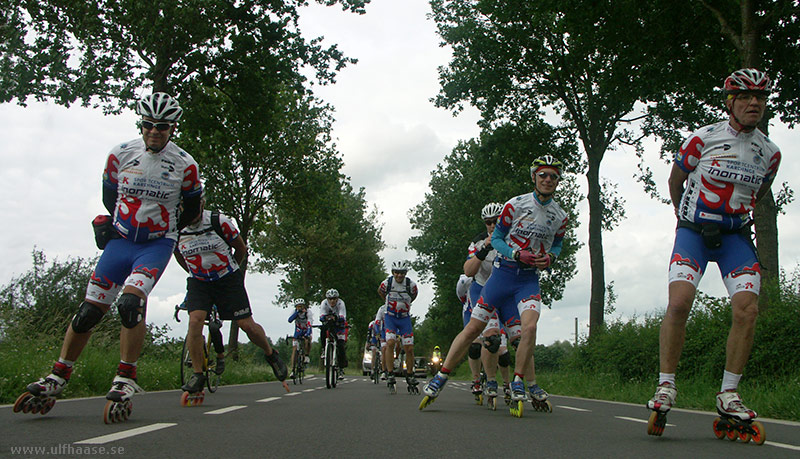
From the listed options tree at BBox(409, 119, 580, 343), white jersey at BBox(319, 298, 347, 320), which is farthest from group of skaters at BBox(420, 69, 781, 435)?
tree at BBox(409, 119, 580, 343)

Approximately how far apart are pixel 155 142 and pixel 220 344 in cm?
487

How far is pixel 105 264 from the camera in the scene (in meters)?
5.82

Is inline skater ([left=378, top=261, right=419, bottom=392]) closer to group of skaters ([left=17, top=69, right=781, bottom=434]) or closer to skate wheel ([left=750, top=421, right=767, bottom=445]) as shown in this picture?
group of skaters ([left=17, top=69, right=781, bottom=434])

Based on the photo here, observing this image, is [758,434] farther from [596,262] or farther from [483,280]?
[596,262]

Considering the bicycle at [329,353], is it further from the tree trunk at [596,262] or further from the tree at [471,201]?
the tree at [471,201]

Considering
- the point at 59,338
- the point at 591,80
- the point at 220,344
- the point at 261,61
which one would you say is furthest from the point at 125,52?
the point at 591,80

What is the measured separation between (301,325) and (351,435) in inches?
498

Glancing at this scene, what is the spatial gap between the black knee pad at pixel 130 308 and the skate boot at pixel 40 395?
2.02 ft

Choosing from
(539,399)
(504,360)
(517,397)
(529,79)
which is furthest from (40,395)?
(529,79)

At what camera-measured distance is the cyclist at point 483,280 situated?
818 centimetres

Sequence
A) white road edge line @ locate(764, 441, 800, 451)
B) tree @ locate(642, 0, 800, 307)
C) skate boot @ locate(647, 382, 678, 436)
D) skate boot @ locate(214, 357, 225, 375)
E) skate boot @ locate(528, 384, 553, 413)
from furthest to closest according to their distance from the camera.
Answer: tree @ locate(642, 0, 800, 307) → skate boot @ locate(214, 357, 225, 375) → skate boot @ locate(528, 384, 553, 413) → skate boot @ locate(647, 382, 678, 436) → white road edge line @ locate(764, 441, 800, 451)

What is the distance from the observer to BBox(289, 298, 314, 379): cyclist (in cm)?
1745

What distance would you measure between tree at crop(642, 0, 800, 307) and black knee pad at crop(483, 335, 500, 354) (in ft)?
16.7

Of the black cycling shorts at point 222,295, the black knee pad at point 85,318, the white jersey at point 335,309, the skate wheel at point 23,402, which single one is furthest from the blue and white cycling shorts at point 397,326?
the skate wheel at point 23,402
